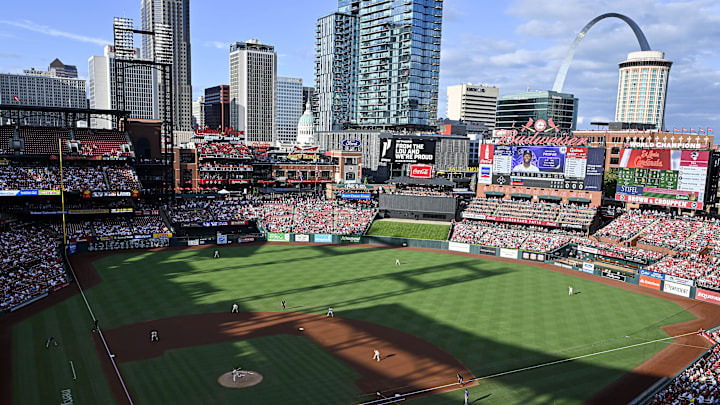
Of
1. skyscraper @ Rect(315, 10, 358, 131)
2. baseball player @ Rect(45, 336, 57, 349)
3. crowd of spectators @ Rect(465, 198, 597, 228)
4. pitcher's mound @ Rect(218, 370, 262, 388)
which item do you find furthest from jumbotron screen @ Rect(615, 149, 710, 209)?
skyscraper @ Rect(315, 10, 358, 131)

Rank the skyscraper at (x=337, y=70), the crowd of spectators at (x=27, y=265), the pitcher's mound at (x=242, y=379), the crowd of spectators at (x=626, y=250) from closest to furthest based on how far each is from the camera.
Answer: the pitcher's mound at (x=242, y=379) → the crowd of spectators at (x=27, y=265) → the crowd of spectators at (x=626, y=250) → the skyscraper at (x=337, y=70)

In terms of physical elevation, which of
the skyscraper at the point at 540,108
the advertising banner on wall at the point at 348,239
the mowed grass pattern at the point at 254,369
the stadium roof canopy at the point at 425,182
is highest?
the skyscraper at the point at 540,108

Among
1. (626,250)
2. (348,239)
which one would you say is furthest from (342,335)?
(626,250)

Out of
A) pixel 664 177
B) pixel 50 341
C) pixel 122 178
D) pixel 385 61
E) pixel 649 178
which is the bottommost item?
pixel 50 341

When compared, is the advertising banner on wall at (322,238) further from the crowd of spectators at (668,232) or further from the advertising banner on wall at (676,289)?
the advertising banner on wall at (676,289)

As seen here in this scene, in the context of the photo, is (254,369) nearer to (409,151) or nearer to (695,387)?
(695,387)

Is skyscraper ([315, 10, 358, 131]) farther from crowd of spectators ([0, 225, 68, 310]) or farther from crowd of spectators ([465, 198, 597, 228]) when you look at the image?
crowd of spectators ([0, 225, 68, 310])

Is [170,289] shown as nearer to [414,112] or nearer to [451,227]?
[451,227]

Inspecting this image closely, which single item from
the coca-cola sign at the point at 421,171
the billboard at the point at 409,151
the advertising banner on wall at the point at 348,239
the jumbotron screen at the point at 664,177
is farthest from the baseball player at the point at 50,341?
the jumbotron screen at the point at 664,177
